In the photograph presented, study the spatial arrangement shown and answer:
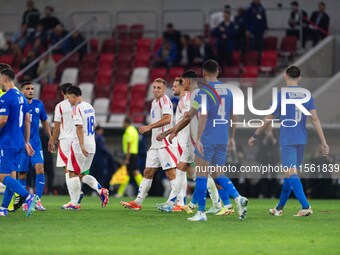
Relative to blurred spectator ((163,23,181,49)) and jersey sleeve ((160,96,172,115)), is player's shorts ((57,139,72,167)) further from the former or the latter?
blurred spectator ((163,23,181,49))

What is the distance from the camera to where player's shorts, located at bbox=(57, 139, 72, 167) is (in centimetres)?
1905

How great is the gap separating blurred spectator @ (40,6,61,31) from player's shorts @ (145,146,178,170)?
16.2 m

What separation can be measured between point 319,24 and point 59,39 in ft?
26.3

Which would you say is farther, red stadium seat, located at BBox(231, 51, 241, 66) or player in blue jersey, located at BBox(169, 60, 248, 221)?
red stadium seat, located at BBox(231, 51, 241, 66)

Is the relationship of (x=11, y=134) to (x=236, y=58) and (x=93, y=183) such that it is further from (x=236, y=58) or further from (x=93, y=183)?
(x=236, y=58)

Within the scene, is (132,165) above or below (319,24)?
below

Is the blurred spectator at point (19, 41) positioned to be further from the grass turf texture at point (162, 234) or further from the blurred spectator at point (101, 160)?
the grass turf texture at point (162, 234)

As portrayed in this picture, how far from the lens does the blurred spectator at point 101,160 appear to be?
28016 mm

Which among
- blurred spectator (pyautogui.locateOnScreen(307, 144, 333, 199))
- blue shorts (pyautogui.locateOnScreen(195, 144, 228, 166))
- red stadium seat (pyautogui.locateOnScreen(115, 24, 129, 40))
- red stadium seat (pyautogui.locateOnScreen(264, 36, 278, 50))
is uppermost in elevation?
red stadium seat (pyautogui.locateOnScreen(115, 24, 129, 40))

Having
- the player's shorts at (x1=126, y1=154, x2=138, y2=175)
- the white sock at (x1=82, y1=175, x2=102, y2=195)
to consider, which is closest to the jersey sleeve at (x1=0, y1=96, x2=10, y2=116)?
the white sock at (x1=82, y1=175, x2=102, y2=195)

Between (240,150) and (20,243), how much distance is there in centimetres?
1588

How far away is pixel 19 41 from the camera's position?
34.2m

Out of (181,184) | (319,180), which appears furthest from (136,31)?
(181,184)

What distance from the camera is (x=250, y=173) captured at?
90.6ft
